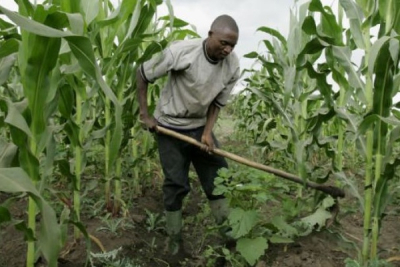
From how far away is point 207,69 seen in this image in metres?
3.37

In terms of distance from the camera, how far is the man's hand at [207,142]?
3382 mm

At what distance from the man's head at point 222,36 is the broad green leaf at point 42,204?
1885 mm

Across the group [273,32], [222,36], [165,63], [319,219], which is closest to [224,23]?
[222,36]

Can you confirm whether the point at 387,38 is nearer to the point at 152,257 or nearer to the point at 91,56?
the point at 91,56

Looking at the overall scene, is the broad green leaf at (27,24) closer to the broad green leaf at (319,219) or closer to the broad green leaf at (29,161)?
the broad green leaf at (29,161)

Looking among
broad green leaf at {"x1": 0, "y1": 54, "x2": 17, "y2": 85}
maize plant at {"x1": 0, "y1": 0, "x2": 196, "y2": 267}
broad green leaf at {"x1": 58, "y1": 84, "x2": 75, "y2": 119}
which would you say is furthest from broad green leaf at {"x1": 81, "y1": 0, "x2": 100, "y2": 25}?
broad green leaf at {"x1": 0, "y1": 54, "x2": 17, "y2": 85}

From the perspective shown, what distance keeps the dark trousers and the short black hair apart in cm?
89

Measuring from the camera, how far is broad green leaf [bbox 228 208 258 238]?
2.73m

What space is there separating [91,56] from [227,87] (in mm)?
2088

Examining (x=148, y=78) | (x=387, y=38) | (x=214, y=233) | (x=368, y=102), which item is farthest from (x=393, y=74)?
(x=214, y=233)

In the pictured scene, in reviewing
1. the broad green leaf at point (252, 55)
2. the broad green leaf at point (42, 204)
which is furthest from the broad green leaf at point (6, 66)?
the broad green leaf at point (252, 55)

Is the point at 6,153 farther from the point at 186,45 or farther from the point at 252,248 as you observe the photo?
the point at 186,45

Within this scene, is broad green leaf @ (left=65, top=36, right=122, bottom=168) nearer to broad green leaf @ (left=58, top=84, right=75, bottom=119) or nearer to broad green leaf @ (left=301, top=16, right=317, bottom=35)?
broad green leaf @ (left=58, top=84, right=75, bottom=119)

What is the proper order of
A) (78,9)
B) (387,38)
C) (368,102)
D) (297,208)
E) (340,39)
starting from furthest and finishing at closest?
(297,208) < (340,39) < (368,102) < (78,9) < (387,38)
